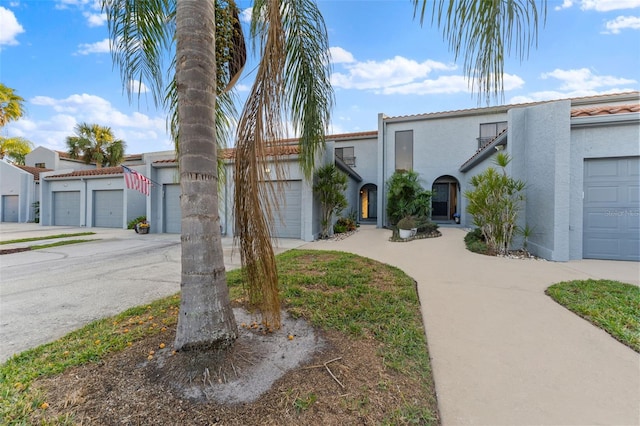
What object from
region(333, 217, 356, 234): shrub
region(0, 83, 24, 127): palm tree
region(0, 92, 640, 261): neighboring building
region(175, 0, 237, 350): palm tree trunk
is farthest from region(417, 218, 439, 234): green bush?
region(0, 83, 24, 127): palm tree

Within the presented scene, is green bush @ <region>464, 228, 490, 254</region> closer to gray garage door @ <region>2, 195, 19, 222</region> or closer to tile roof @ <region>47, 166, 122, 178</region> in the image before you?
tile roof @ <region>47, 166, 122, 178</region>

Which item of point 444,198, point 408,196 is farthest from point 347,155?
point 444,198

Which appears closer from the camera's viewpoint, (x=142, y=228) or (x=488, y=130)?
(x=142, y=228)

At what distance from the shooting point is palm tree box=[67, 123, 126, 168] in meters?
→ 21.7

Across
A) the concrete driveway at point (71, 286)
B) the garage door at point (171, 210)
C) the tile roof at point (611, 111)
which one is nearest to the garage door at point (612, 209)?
the tile roof at point (611, 111)

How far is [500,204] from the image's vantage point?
24.0ft

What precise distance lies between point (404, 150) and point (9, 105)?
25.4 m

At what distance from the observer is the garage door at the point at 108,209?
50.8 feet

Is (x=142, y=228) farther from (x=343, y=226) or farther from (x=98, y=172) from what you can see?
(x=343, y=226)

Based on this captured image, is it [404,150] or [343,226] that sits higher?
[404,150]

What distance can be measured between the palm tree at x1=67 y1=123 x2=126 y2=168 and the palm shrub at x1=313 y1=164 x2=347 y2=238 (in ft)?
69.5

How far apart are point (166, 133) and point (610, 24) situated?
17.1 feet

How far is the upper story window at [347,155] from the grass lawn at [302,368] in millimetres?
13355

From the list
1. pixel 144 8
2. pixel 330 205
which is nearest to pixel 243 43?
pixel 144 8
